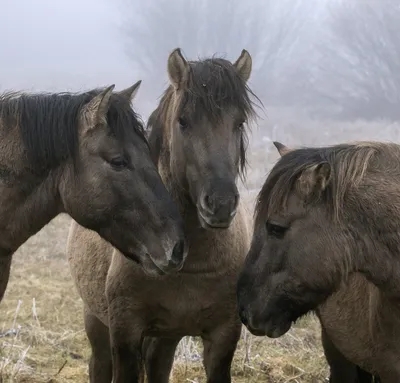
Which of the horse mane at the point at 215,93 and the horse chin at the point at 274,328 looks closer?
the horse chin at the point at 274,328

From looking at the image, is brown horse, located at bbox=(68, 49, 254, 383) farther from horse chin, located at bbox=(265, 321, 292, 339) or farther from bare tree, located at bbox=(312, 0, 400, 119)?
bare tree, located at bbox=(312, 0, 400, 119)

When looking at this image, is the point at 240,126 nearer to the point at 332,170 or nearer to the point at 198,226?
the point at 198,226

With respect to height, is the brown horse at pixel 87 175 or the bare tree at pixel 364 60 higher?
the bare tree at pixel 364 60

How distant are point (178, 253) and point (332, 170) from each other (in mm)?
1036

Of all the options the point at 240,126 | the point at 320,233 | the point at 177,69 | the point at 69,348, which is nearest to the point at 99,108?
the point at 177,69

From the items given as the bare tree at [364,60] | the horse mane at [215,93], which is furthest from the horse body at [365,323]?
the bare tree at [364,60]

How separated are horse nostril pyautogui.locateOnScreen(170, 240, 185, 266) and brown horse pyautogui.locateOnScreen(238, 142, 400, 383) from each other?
1.28ft

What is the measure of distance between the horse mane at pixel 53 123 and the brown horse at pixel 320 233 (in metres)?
A: 1.00

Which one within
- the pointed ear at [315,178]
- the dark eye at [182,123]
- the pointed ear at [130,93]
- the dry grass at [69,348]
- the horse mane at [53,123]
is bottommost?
the dry grass at [69,348]

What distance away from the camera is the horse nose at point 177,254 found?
348 centimetres

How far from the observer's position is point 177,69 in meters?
4.04

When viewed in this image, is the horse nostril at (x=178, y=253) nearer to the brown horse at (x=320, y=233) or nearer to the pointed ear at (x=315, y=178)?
the brown horse at (x=320, y=233)

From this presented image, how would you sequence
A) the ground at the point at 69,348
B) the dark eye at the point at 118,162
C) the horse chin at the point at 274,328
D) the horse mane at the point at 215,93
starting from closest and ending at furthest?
the horse chin at the point at 274,328 → the dark eye at the point at 118,162 → the horse mane at the point at 215,93 → the ground at the point at 69,348

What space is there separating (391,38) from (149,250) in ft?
62.4
